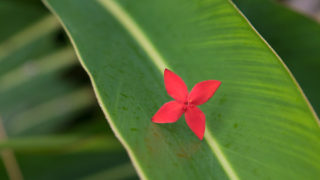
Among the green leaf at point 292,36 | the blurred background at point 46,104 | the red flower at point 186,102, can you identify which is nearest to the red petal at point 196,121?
the red flower at point 186,102

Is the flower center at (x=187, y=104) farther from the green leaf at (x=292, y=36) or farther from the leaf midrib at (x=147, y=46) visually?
the green leaf at (x=292, y=36)

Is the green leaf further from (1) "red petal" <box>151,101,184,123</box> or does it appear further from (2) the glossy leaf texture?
(2) the glossy leaf texture

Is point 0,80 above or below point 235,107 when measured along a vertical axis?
above

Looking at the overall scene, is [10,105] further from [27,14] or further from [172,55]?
[172,55]

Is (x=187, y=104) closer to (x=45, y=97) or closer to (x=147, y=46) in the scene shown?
(x=147, y=46)

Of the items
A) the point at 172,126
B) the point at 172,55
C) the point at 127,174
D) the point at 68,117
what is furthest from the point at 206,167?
the point at 68,117

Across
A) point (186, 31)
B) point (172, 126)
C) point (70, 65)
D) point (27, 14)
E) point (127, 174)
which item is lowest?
point (127, 174)
